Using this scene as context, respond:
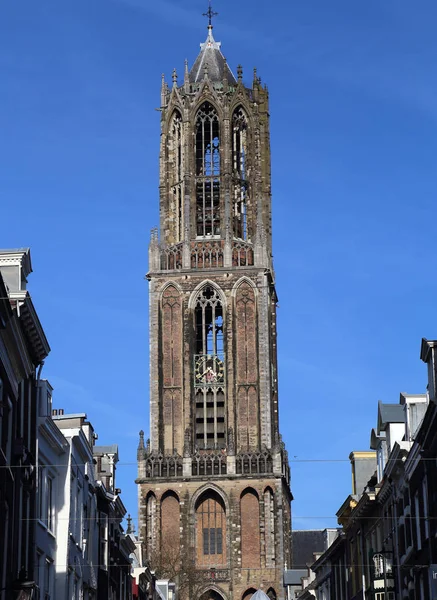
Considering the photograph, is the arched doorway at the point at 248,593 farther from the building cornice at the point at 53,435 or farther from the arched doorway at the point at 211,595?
the building cornice at the point at 53,435

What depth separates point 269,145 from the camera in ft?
373

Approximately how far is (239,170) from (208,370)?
18.5 meters

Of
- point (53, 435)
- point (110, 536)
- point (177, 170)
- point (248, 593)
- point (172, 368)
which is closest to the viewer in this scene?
point (53, 435)

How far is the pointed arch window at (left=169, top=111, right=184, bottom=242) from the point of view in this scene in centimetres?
10875

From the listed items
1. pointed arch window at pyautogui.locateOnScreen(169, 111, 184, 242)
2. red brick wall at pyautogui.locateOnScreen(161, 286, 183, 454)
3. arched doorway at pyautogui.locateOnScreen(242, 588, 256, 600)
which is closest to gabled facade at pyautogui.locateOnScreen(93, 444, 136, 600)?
arched doorway at pyautogui.locateOnScreen(242, 588, 256, 600)

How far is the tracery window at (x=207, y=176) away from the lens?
10894 cm

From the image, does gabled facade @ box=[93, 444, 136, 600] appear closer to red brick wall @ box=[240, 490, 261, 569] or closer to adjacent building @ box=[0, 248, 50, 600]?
adjacent building @ box=[0, 248, 50, 600]

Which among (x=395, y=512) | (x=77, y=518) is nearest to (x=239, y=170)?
(x=395, y=512)

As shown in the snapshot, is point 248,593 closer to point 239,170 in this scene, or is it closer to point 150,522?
point 150,522

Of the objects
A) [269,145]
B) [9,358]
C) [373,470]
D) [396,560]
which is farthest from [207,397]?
[9,358]

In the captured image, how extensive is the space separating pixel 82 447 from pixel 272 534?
60282 mm

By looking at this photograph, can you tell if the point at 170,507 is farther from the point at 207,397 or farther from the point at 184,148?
the point at 184,148

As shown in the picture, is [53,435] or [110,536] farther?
[110,536]

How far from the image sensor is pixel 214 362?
104m
